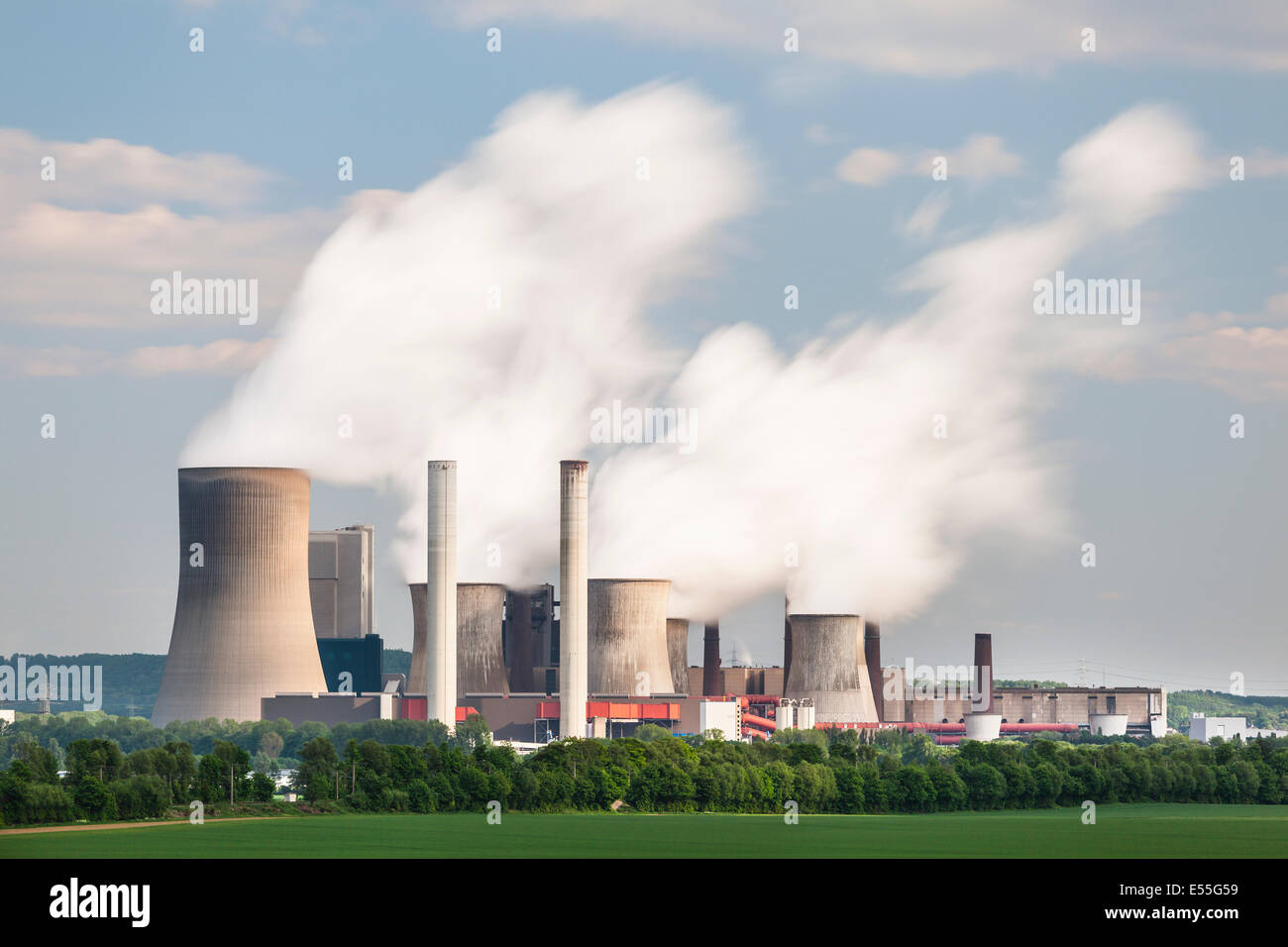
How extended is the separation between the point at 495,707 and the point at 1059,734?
160ft

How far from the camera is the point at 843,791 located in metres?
60.9

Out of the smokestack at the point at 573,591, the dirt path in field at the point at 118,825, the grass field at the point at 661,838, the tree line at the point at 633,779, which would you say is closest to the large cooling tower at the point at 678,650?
the smokestack at the point at 573,591

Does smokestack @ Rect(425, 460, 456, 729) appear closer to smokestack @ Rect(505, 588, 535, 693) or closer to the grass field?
smokestack @ Rect(505, 588, 535, 693)

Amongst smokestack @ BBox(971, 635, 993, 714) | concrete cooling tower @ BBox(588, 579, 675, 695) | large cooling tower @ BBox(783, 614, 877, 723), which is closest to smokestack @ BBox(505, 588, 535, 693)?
concrete cooling tower @ BBox(588, 579, 675, 695)

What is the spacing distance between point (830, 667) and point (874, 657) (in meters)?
9.90

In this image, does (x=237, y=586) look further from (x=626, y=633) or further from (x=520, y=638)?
(x=520, y=638)

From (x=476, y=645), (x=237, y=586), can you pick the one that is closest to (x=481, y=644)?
(x=476, y=645)

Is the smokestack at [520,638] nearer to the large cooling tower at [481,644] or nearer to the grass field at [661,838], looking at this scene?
the large cooling tower at [481,644]

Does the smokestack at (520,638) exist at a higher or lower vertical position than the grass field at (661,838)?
higher

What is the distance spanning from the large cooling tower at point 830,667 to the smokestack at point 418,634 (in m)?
20.3

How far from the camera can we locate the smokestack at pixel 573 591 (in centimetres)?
8712
